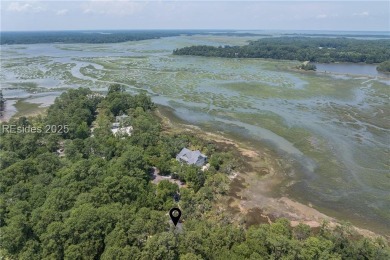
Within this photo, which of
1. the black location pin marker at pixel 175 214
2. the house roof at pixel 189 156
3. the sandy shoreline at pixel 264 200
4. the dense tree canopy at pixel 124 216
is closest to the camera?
the dense tree canopy at pixel 124 216

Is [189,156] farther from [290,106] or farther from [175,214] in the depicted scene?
[290,106]

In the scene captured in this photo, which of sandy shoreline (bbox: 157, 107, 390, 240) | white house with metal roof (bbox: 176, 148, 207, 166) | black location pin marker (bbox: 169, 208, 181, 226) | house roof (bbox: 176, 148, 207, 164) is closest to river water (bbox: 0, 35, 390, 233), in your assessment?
sandy shoreline (bbox: 157, 107, 390, 240)

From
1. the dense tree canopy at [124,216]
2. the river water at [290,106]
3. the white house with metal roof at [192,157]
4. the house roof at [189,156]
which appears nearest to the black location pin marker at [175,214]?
the dense tree canopy at [124,216]

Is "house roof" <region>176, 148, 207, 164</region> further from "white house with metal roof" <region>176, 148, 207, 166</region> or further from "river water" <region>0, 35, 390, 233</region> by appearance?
"river water" <region>0, 35, 390, 233</region>

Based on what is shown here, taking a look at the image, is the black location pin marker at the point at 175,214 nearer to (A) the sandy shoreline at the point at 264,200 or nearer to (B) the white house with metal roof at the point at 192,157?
(A) the sandy shoreline at the point at 264,200

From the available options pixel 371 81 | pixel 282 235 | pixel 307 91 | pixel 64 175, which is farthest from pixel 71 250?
pixel 371 81

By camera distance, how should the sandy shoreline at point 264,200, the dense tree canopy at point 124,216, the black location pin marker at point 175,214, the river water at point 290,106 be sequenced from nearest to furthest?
the dense tree canopy at point 124,216 → the black location pin marker at point 175,214 → the sandy shoreline at point 264,200 → the river water at point 290,106

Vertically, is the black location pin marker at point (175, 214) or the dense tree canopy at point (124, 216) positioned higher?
the dense tree canopy at point (124, 216)
